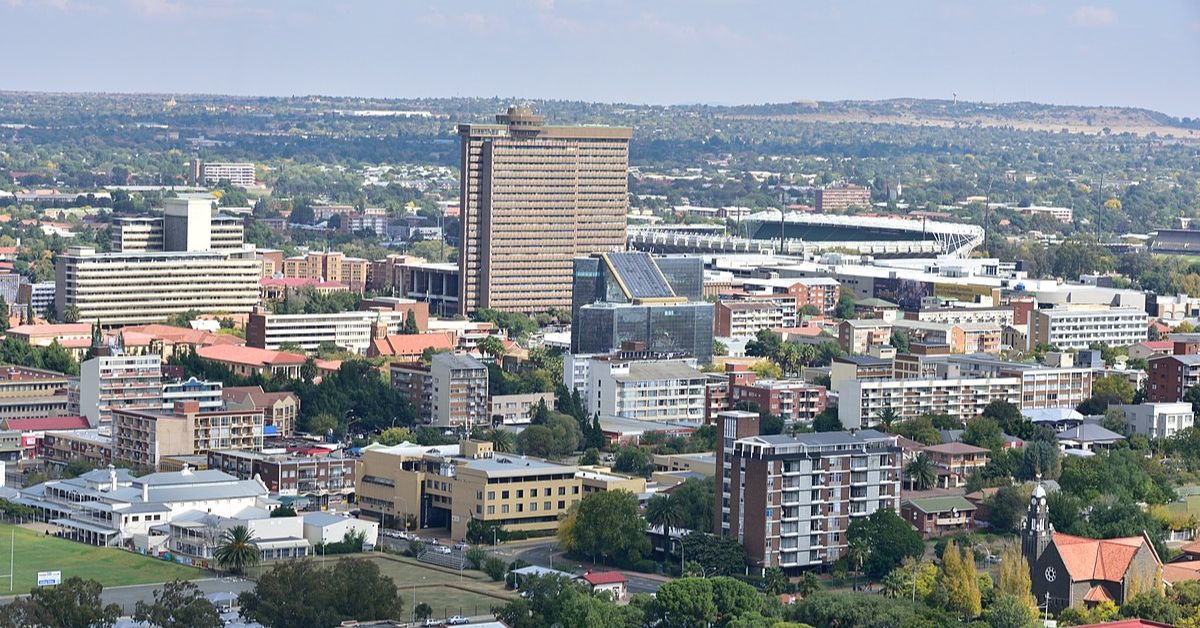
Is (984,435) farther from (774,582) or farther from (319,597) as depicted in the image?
(319,597)

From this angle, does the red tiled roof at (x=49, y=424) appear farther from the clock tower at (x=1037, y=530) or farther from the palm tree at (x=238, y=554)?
the clock tower at (x=1037, y=530)

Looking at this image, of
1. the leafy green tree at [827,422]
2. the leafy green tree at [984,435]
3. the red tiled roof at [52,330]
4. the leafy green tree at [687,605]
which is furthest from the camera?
the red tiled roof at [52,330]

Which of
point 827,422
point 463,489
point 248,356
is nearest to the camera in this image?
point 463,489

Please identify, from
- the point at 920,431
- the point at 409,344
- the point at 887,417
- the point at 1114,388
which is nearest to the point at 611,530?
the point at 920,431

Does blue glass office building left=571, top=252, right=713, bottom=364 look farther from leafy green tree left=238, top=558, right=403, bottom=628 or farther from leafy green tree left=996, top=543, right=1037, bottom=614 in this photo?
leafy green tree left=238, top=558, right=403, bottom=628

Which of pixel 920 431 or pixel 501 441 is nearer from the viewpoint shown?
pixel 501 441

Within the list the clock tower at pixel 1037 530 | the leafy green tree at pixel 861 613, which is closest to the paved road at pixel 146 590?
the leafy green tree at pixel 861 613

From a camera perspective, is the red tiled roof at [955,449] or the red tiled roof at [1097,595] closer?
the red tiled roof at [1097,595]
